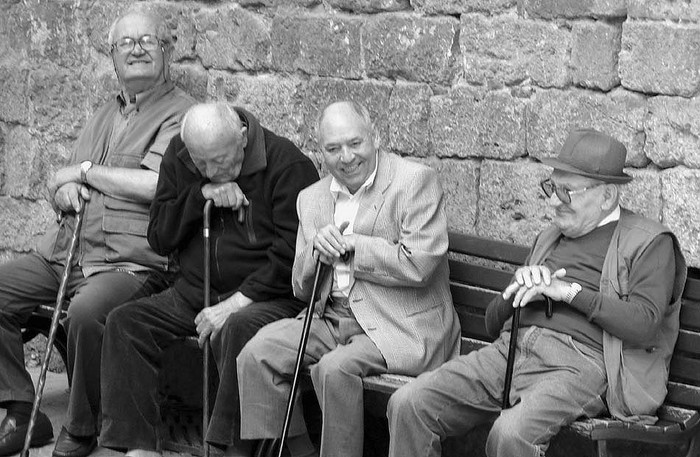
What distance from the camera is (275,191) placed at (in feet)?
18.5

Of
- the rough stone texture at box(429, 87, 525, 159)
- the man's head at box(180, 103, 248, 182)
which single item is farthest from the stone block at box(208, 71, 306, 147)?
the rough stone texture at box(429, 87, 525, 159)

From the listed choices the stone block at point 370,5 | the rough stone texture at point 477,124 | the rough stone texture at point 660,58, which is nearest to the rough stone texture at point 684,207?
the rough stone texture at point 660,58

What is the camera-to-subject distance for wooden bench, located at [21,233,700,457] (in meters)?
4.55

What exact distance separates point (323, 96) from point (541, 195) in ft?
3.73

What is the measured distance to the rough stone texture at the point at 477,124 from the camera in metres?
5.51

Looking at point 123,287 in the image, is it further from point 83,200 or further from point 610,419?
point 610,419

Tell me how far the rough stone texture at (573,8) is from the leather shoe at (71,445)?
2.38 meters

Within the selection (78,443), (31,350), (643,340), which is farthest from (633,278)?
(31,350)

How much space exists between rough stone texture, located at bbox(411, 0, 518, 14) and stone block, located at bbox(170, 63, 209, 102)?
3.83 ft

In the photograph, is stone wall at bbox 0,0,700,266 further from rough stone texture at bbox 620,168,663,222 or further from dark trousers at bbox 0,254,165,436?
dark trousers at bbox 0,254,165,436

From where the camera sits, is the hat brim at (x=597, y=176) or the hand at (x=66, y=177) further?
the hand at (x=66, y=177)

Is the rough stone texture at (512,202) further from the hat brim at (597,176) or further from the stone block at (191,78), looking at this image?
the stone block at (191,78)

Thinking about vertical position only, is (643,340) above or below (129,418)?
above

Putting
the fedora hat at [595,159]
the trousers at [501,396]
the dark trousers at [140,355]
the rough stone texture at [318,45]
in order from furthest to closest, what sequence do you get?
1. the rough stone texture at [318,45]
2. the dark trousers at [140,355]
3. the fedora hat at [595,159]
4. the trousers at [501,396]
